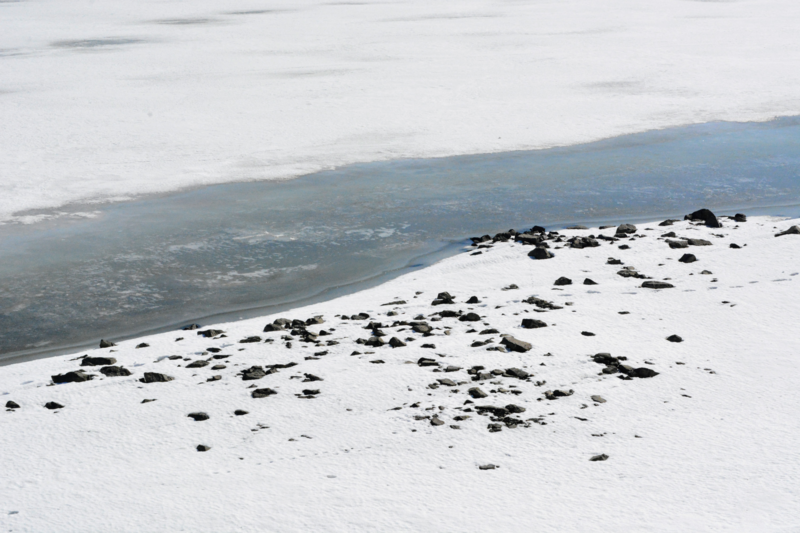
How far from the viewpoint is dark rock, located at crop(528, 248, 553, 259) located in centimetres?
841

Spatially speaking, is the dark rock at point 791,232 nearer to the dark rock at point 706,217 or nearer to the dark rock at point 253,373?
the dark rock at point 706,217

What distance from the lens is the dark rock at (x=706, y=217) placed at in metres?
9.30

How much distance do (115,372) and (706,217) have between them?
21.9ft

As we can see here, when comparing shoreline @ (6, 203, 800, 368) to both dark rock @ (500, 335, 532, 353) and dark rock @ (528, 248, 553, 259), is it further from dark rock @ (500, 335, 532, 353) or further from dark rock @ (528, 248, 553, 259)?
dark rock @ (500, 335, 532, 353)

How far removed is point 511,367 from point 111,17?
2961 centimetres

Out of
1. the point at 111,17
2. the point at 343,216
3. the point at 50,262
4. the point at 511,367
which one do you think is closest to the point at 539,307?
the point at 511,367

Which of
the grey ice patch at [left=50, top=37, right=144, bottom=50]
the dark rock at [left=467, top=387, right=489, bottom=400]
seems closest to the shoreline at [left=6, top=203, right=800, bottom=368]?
the dark rock at [left=467, top=387, right=489, bottom=400]

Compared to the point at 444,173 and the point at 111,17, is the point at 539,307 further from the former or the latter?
the point at 111,17

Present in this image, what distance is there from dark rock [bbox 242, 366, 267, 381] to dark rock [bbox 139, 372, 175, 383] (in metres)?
0.52

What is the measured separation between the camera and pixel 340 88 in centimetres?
1705

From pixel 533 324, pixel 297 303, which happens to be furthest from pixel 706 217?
pixel 297 303

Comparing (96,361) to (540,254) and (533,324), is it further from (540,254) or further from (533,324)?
(540,254)

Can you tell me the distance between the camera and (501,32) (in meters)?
24.7

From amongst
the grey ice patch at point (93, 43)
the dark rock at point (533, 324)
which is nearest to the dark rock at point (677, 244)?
the dark rock at point (533, 324)
